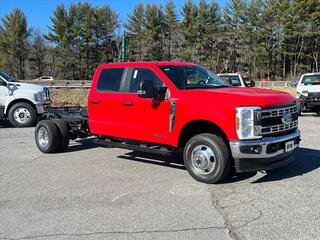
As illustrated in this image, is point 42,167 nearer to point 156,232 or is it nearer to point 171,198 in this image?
point 171,198

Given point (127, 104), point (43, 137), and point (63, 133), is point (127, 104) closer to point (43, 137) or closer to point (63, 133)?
point (63, 133)

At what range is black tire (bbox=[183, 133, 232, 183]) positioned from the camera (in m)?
6.43

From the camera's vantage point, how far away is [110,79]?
8.26 metres

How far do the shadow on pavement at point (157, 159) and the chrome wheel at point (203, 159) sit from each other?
101cm

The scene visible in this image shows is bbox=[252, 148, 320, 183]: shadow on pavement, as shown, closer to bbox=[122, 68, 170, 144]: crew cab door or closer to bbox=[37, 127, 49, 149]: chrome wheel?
bbox=[122, 68, 170, 144]: crew cab door

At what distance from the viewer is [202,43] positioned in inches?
2761

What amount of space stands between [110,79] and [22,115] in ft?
23.8

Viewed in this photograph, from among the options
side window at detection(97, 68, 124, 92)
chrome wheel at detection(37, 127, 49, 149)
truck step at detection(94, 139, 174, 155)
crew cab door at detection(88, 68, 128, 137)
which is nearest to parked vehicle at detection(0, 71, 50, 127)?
chrome wheel at detection(37, 127, 49, 149)

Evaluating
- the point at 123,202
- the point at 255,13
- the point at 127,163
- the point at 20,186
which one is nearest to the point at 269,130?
the point at 123,202

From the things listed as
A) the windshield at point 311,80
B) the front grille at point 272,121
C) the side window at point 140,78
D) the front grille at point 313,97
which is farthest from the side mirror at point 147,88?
the windshield at point 311,80

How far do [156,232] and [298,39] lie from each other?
68.7 meters

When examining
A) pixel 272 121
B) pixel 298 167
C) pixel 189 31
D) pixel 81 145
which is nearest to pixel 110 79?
pixel 81 145

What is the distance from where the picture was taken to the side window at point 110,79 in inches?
318

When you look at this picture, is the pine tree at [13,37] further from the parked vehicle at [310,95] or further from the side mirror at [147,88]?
the side mirror at [147,88]
